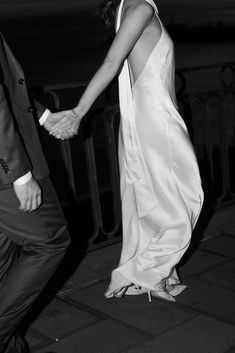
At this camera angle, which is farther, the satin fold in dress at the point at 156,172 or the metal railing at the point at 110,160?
the metal railing at the point at 110,160

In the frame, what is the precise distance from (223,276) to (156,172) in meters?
0.86

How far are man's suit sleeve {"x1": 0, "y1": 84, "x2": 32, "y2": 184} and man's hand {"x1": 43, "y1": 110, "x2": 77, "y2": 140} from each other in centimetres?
69

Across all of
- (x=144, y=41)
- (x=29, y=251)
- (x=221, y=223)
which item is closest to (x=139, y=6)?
(x=144, y=41)

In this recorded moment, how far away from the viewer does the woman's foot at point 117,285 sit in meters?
3.70

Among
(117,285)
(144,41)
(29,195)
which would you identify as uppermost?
(144,41)

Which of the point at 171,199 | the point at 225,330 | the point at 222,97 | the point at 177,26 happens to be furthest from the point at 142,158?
the point at 177,26

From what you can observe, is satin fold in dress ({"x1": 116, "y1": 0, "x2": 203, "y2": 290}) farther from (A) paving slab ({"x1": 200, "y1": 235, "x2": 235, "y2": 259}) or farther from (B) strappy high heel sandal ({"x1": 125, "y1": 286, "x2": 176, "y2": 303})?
(A) paving slab ({"x1": 200, "y1": 235, "x2": 235, "y2": 259})

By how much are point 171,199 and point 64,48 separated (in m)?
37.1

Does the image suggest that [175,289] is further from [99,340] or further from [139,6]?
[139,6]

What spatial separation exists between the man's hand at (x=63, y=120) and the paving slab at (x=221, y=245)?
1.52m

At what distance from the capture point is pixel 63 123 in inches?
132

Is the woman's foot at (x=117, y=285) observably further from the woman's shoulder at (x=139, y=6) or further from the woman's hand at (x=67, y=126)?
the woman's shoulder at (x=139, y=6)

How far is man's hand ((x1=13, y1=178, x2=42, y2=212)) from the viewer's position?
263 cm

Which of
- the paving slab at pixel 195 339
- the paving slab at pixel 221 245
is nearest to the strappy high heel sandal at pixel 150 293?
the paving slab at pixel 195 339
